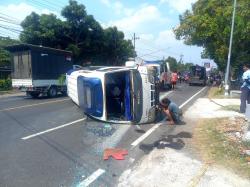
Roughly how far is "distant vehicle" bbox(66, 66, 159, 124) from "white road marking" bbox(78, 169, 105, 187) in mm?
4958

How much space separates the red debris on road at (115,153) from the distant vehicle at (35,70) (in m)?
15.1

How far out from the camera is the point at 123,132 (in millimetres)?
11008

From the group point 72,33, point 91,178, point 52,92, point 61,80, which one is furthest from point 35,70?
point 91,178

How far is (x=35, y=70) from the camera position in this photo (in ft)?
74.8

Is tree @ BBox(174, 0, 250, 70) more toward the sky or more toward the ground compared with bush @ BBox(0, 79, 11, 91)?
more toward the sky

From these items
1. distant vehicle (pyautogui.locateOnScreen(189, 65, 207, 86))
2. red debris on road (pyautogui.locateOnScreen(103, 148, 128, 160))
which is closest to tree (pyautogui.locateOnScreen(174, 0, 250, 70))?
distant vehicle (pyautogui.locateOnScreen(189, 65, 207, 86))

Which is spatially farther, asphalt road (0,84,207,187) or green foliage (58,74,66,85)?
green foliage (58,74,66,85)

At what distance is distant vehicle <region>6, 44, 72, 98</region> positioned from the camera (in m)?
22.6

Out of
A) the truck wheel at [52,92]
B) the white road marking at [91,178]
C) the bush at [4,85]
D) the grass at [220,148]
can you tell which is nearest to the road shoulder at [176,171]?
the grass at [220,148]

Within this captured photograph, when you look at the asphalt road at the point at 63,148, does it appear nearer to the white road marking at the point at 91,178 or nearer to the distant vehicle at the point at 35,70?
the white road marking at the point at 91,178

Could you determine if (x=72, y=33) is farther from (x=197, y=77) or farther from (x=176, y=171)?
(x=176, y=171)

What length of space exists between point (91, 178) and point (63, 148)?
243 centimetres

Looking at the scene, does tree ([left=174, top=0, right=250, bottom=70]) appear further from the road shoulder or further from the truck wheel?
the road shoulder

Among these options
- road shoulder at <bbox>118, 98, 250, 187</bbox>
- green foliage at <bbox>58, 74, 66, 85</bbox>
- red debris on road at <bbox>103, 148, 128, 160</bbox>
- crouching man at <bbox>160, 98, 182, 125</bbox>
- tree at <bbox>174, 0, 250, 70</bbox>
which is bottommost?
road shoulder at <bbox>118, 98, 250, 187</bbox>
